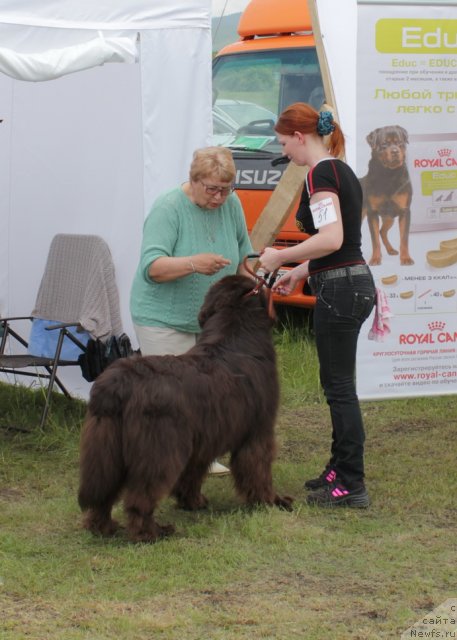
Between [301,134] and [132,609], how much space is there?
212cm

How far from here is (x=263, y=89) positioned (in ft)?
29.1

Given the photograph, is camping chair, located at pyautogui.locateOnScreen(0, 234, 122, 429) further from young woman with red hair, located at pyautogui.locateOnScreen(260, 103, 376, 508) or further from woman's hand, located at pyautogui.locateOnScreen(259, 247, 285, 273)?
woman's hand, located at pyautogui.locateOnScreen(259, 247, 285, 273)

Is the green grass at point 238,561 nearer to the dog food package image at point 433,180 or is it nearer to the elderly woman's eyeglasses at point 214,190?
the dog food package image at point 433,180

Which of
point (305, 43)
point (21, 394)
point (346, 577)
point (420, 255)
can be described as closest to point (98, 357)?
point (21, 394)

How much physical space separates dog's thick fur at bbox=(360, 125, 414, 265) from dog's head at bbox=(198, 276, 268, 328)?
4.22ft

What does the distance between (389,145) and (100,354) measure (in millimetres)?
2041

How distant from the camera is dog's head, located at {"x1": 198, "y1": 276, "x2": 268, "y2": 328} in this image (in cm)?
450

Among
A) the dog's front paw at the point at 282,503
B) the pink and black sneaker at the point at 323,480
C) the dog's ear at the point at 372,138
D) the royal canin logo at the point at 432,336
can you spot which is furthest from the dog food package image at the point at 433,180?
the dog's front paw at the point at 282,503

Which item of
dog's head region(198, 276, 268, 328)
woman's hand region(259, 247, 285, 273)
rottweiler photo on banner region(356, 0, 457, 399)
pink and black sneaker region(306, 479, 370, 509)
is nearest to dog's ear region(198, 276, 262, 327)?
dog's head region(198, 276, 268, 328)

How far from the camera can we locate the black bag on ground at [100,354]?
609cm

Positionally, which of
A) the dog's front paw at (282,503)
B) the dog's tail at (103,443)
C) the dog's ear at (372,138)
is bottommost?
the dog's front paw at (282,503)

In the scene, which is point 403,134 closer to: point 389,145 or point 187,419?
point 389,145

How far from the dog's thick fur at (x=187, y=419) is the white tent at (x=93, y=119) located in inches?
51.0

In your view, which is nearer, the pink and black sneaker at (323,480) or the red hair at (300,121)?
the red hair at (300,121)
